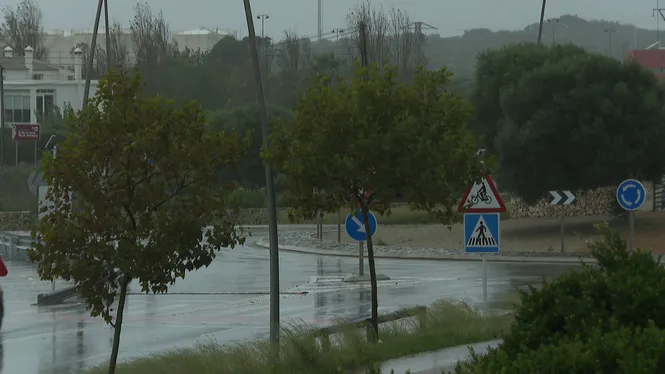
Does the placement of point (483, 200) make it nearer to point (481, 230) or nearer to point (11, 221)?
point (481, 230)

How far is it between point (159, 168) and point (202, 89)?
83896 millimetres

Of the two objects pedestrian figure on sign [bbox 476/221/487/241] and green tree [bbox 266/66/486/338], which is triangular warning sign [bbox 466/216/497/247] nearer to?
pedestrian figure on sign [bbox 476/221/487/241]

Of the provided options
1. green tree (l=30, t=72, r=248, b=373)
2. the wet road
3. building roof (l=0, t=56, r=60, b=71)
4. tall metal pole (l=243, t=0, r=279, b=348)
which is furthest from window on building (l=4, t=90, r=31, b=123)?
green tree (l=30, t=72, r=248, b=373)

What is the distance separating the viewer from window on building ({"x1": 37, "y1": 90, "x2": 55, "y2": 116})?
10050 centimetres

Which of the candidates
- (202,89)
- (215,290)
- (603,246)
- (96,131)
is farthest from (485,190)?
(202,89)

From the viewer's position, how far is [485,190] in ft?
63.2

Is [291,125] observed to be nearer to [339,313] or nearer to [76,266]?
[76,266]

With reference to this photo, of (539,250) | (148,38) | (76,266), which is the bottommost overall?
(539,250)

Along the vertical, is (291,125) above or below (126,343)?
above

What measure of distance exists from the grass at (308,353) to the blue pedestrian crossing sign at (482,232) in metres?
1.79

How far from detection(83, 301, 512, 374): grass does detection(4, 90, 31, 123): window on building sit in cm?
8658

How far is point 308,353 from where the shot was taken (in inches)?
536

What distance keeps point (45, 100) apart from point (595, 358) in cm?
9676

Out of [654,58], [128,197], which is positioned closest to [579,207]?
[128,197]
